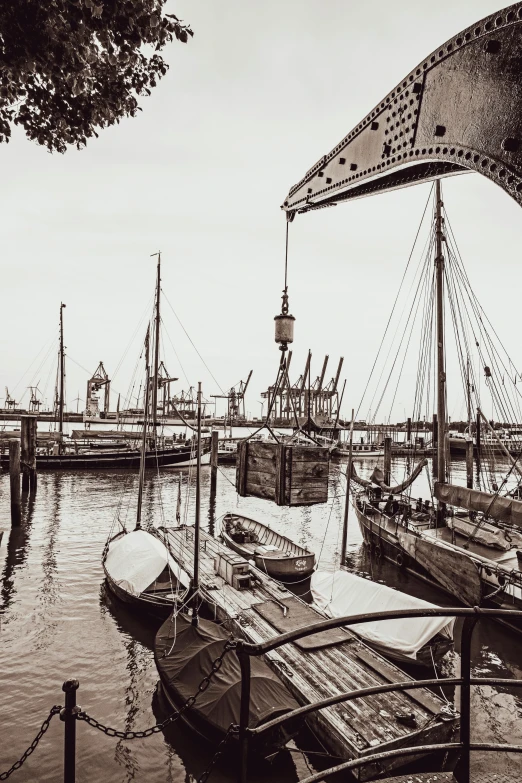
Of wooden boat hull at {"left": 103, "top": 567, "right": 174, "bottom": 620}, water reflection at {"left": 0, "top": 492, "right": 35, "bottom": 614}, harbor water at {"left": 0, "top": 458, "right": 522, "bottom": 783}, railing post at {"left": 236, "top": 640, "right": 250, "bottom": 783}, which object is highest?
railing post at {"left": 236, "top": 640, "right": 250, "bottom": 783}

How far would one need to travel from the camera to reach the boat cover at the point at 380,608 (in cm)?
1031

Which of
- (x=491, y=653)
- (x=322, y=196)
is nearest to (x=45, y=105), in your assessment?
(x=322, y=196)

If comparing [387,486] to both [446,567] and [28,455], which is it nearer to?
[446,567]

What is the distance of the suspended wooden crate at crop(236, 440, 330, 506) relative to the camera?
5504 mm

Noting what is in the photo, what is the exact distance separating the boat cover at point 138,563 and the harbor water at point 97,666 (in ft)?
3.38

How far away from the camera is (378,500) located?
73.0 ft

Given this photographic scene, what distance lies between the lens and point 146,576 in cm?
1351

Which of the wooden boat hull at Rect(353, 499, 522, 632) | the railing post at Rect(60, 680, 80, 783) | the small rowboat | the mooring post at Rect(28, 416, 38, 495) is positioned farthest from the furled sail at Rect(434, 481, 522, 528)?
the mooring post at Rect(28, 416, 38, 495)

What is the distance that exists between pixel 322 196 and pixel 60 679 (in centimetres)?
1163

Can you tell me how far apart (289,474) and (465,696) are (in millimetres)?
3008

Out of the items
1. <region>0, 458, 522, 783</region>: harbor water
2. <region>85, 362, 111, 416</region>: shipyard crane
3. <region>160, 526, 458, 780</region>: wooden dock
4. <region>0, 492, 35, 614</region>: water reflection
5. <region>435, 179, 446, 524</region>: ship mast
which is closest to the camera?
<region>160, 526, 458, 780</region>: wooden dock

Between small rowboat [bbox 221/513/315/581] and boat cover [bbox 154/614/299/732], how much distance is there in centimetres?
603

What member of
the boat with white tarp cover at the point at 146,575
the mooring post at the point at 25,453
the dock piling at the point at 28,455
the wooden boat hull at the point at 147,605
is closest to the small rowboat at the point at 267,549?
the boat with white tarp cover at the point at 146,575

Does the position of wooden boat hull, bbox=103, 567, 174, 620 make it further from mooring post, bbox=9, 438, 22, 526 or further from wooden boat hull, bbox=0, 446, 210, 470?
wooden boat hull, bbox=0, 446, 210, 470
